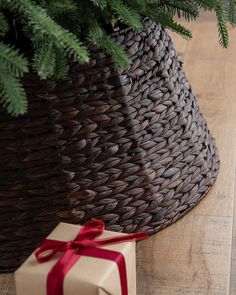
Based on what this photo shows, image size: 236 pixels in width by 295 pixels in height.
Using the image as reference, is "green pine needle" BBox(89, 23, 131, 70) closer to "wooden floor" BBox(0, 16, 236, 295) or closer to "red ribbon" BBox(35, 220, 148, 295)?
"red ribbon" BBox(35, 220, 148, 295)

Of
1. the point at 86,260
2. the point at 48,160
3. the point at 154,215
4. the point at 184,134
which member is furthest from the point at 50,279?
the point at 184,134

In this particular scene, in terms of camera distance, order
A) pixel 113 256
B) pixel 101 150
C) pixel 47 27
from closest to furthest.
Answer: pixel 47 27 < pixel 113 256 < pixel 101 150

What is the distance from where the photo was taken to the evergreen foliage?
0.78 meters

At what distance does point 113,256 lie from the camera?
869mm

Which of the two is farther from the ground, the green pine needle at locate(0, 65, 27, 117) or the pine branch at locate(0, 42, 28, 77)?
the pine branch at locate(0, 42, 28, 77)

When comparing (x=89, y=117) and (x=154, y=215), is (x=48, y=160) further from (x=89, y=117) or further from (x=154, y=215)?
(x=154, y=215)

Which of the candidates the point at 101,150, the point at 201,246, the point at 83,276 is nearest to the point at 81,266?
the point at 83,276

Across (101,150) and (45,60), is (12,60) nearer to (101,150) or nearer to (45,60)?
(45,60)

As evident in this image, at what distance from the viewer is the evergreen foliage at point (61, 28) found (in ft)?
2.55

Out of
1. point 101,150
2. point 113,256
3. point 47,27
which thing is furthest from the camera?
point 101,150

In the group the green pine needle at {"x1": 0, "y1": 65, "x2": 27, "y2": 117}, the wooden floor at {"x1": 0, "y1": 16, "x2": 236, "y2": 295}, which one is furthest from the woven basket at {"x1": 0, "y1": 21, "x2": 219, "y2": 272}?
the green pine needle at {"x1": 0, "y1": 65, "x2": 27, "y2": 117}

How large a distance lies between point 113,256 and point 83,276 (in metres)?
0.06

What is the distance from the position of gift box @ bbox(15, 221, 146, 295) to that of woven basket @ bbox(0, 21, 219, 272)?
12 cm

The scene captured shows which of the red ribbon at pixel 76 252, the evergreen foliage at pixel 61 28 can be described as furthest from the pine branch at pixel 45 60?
the red ribbon at pixel 76 252
